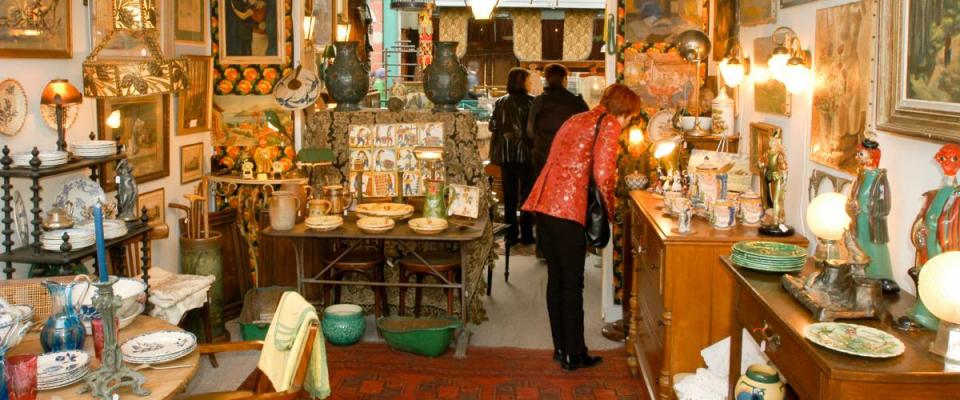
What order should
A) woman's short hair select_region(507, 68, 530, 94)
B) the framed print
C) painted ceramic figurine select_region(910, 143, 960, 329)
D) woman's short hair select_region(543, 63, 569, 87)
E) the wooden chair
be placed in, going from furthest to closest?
woman's short hair select_region(507, 68, 530, 94) < woman's short hair select_region(543, 63, 569, 87) < the framed print < the wooden chair < painted ceramic figurine select_region(910, 143, 960, 329)

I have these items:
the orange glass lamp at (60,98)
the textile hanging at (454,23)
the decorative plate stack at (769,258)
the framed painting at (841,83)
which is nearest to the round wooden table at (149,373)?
the orange glass lamp at (60,98)

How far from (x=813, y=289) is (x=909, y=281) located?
40cm

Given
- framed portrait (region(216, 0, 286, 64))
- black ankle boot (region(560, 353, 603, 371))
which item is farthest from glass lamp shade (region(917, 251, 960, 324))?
framed portrait (region(216, 0, 286, 64))

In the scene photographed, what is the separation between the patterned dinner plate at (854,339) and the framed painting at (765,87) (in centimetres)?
208

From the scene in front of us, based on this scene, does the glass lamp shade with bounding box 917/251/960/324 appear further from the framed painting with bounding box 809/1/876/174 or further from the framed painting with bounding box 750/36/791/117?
the framed painting with bounding box 750/36/791/117

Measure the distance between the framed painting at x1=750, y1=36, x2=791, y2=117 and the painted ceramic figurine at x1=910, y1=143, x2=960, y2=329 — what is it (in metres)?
1.87

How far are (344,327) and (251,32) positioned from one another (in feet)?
7.44

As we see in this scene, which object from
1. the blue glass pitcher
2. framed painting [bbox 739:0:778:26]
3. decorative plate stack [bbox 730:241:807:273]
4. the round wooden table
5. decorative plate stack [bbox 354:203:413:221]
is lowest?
the round wooden table

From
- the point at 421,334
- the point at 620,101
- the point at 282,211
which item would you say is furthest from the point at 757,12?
the point at 282,211

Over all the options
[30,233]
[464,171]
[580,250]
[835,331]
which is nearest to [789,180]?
[580,250]

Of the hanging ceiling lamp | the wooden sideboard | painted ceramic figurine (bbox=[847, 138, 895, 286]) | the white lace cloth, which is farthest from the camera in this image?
the white lace cloth

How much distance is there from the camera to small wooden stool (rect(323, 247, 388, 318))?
20.3 ft

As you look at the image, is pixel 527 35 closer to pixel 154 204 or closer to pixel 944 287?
pixel 154 204

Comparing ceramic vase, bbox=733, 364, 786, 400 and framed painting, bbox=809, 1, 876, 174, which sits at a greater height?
framed painting, bbox=809, 1, 876, 174
